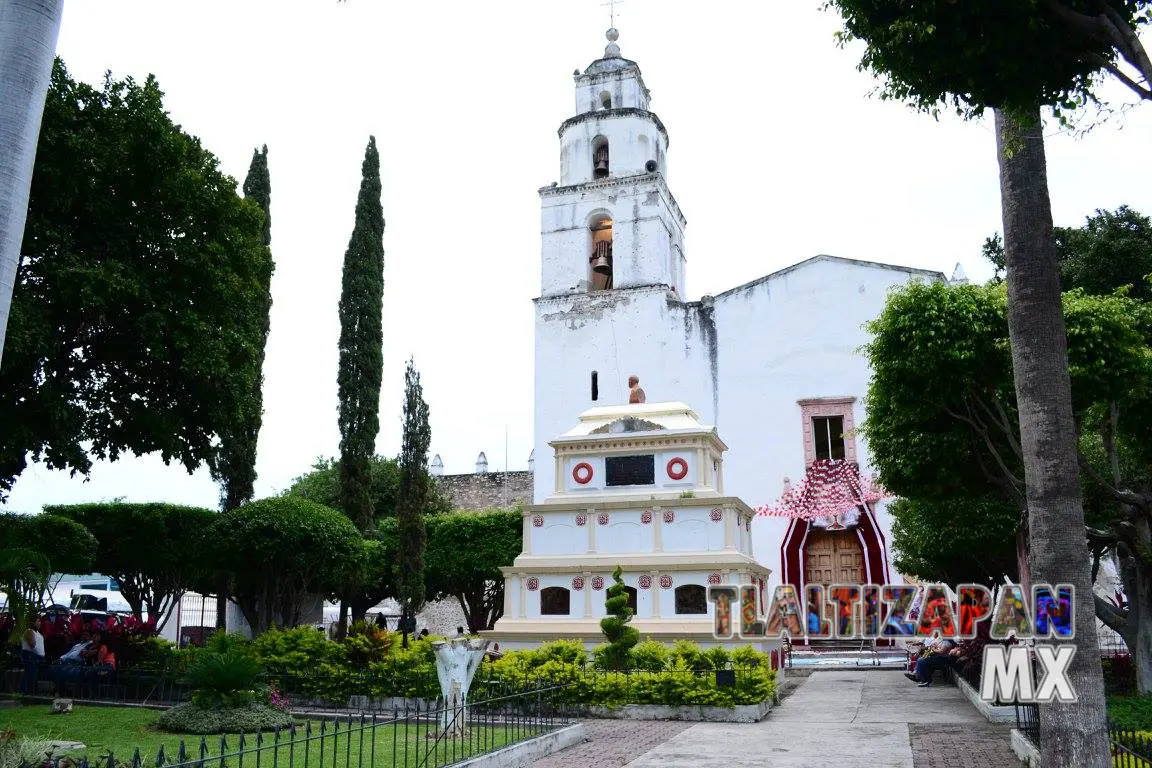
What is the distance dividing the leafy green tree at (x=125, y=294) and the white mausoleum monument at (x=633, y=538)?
6834 mm

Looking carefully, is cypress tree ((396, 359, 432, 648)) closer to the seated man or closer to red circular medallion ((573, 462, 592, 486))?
red circular medallion ((573, 462, 592, 486))

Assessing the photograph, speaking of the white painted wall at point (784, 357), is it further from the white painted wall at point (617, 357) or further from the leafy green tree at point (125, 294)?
the leafy green tree at point (125, 294)

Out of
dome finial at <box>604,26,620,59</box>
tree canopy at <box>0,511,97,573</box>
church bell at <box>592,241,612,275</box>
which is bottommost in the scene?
tree canopy at <box>0,511,97,573</box>

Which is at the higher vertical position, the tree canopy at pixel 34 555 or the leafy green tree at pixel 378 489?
the leafy green tree at pixel 378 489

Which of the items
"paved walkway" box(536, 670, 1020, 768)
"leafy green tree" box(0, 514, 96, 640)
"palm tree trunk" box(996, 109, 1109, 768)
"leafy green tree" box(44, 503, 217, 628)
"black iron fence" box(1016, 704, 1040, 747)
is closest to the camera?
"palm tree trunk" box(996, 109, 1109, 768)

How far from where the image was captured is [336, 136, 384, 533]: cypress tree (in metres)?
28.2

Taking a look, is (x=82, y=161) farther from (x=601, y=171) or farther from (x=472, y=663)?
(x=601, y=171)

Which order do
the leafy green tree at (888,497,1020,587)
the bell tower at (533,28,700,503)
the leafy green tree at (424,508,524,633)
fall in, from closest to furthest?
1. the leafy green tree at (888,497,1020,587)
2. the leafy green tree at (424,508,524,633)
3. the bell tower at (533,28,700,503)

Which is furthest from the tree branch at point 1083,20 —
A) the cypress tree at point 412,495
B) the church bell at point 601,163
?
the church bell at point 601,163

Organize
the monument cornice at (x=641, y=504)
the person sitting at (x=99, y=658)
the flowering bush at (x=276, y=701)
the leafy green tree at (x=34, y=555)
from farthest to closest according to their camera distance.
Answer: the monument cornice at (x=641, y=504)
the person sitting at (x=99, y=658)
the leafy green tree at (x=34, y=555)
the flowering bush at (x=276, y=701)

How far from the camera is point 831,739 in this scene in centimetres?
1206

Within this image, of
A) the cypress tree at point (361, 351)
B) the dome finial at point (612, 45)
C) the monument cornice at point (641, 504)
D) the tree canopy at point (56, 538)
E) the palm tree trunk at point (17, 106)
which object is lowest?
the tree canopy at point (56, 538)

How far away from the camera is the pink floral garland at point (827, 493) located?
1112 inches

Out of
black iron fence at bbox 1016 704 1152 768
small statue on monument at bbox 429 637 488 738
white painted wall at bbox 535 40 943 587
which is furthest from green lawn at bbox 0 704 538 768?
white painted wall at bbox 535 40 943 587
